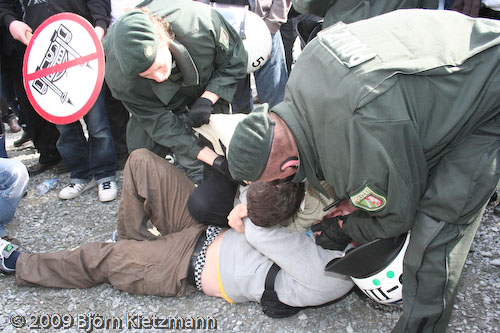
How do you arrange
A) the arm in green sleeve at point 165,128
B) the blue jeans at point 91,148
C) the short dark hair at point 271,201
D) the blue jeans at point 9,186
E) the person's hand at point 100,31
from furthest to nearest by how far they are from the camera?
the blue jeans at point 91,148
the person's hand at point 100,31
the blue jeans at point 9,186
the arm in green sleeve at point 165,128
the short dark hair at point 271,201

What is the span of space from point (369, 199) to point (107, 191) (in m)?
2.39

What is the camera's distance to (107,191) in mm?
3232

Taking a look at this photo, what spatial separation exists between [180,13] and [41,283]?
166cm

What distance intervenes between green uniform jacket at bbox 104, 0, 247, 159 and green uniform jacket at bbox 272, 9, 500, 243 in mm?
1026

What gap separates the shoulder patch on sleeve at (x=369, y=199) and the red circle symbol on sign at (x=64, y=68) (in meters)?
1.89

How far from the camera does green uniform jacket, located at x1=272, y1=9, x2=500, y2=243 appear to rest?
125 centimetres

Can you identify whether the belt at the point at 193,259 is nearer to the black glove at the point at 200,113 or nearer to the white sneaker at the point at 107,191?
the black glove at the point at 200,113

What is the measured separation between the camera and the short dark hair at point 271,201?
186cm

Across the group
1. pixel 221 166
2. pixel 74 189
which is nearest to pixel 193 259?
pixel 221 166

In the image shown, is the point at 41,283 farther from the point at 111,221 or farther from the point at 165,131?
the point at 165,131

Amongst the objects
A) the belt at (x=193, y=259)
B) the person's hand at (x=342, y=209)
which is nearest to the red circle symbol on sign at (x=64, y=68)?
the belt at (x=193, y=259)

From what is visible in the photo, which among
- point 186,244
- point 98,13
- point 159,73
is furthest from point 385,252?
point 98,13

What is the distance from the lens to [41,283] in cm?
228

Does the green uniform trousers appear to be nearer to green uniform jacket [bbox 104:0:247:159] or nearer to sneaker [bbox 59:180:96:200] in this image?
green uniform jacket [bbox 104:0:247:159]
